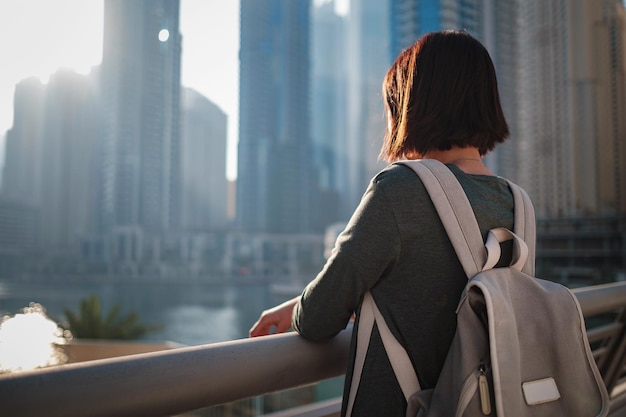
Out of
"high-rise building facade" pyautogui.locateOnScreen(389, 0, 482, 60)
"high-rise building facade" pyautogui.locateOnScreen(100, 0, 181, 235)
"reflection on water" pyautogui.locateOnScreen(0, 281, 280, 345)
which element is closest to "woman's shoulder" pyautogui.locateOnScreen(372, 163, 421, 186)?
"reflection on water" pyautogui.locateOnScreen(0, 281, 280, 345)

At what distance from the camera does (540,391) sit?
549mm

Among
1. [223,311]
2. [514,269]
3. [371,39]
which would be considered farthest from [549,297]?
[371,39]

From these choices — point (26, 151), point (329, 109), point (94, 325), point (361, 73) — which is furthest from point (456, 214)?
point (329, 109)

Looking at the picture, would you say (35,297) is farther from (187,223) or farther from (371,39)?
(371,39)

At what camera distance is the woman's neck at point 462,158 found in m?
0.68

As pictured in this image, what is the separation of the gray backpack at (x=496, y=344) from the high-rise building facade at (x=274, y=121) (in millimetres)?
43928

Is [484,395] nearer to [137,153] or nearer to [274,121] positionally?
[137,153]

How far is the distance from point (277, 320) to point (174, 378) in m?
0.24

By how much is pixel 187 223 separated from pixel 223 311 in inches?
678

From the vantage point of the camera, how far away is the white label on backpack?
538 millimetres

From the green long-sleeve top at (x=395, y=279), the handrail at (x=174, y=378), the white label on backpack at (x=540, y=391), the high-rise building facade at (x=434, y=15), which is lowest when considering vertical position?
the white label on backpack at (x=540, y=391)

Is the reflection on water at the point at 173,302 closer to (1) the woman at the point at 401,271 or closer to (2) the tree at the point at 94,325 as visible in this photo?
(2) the tree at the point at 94,325

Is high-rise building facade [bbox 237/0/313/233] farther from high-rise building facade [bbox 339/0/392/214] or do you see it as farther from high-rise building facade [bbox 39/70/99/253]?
high-rise building facade [bbox 39/70/99/253]

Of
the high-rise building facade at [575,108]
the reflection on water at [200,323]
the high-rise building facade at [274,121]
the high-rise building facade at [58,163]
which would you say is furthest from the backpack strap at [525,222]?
the high-rise building facade at [274,121]
